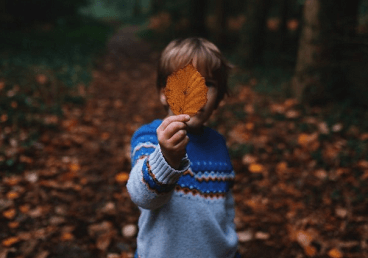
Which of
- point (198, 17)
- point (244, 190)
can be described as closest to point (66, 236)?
point (244, 190)

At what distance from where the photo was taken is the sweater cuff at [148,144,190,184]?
85cm

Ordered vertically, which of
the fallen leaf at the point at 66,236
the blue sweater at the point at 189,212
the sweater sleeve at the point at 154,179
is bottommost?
the fallen leaf at the point at 66,236

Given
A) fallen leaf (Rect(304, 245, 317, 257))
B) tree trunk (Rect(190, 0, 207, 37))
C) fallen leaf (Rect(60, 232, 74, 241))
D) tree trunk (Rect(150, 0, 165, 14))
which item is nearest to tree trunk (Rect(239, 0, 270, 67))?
tree trunk (Rect(190, 0, 207, 37))

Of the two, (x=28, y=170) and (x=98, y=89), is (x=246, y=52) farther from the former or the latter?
(x=28, y=170)

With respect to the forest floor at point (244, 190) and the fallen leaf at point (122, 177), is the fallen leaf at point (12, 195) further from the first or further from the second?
the fallen leaf at point (122, 177)

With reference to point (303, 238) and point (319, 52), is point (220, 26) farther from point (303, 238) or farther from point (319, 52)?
point (303, 238)

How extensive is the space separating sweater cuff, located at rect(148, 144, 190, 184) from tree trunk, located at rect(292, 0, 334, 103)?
3942 mm

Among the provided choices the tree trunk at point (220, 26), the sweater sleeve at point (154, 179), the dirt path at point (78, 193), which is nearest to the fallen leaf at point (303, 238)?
the dirt path at point (78, 193)

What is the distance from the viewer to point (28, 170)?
285cm

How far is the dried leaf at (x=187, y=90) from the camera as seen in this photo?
0.74 metres

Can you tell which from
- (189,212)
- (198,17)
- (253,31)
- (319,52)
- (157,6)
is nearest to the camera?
(189,212)

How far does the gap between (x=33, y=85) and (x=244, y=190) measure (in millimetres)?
4321

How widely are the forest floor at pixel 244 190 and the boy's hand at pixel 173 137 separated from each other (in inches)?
61.6

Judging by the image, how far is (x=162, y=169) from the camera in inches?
33.9
